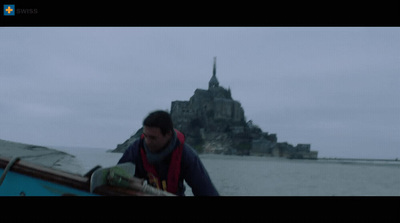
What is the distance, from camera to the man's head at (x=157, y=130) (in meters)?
3.77

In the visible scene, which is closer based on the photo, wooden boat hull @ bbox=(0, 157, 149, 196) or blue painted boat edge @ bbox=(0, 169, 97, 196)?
wooden boat hull @ bbox=(0, 157, 149, 196)

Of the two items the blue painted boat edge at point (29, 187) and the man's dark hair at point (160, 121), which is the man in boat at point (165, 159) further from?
the blue painted boat edge at point (29, 187)

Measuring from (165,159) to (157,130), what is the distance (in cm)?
45

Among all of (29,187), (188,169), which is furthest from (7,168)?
(188,169)

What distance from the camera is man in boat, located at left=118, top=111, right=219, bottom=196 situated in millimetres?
3801
